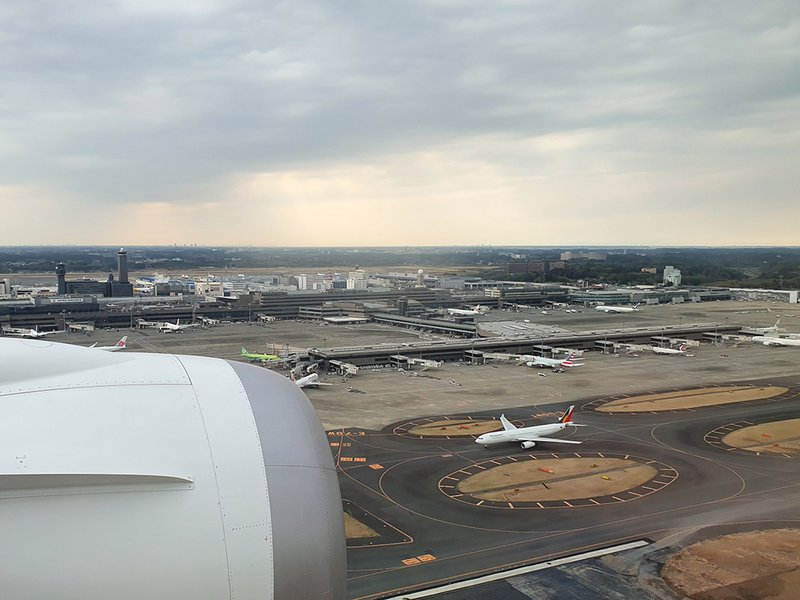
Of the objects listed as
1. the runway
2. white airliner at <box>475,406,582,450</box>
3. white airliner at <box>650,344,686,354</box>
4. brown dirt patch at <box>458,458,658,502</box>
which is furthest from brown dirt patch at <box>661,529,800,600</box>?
white airliner at <box>650,344,686,354</box>

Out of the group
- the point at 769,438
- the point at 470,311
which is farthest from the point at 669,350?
the point at 470,311

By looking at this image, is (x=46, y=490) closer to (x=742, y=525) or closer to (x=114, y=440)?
(x=114, y=440)

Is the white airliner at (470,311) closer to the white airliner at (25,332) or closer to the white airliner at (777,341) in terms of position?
the white airliner at (777,341)

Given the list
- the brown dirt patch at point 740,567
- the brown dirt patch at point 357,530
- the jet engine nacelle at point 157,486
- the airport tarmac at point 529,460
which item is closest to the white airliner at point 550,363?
the airport tarmac at point 529,460

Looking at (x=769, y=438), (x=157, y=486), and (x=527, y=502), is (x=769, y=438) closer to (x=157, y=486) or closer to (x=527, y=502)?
(x=527, y=502)

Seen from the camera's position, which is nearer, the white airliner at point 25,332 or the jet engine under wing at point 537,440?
the jet engine under wing at point 537,440

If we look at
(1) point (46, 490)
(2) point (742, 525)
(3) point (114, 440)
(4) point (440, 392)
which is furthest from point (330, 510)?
(4) point (440, 392)
